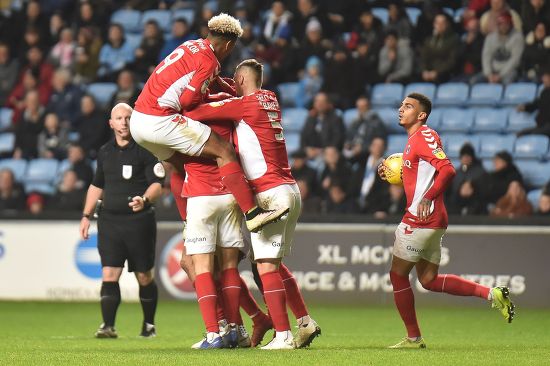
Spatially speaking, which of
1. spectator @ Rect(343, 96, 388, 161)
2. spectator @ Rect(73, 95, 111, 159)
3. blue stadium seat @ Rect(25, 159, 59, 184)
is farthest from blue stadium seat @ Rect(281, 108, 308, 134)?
blue stadium seat @ Rect(25, 159, 59, 184)

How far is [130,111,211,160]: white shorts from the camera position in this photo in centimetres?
873

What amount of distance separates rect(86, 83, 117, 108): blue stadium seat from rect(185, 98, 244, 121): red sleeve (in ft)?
41.2

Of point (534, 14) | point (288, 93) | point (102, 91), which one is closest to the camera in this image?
point (534, 14)

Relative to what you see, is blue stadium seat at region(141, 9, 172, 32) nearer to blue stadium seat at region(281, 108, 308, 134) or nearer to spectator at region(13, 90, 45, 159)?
spectator at region(13, 90, 45, 159)

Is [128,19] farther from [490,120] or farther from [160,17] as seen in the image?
[490,120]

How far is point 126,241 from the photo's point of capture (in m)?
11.2

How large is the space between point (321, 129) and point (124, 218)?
7.55 m

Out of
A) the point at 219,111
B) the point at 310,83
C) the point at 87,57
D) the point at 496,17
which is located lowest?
the point at 219,111

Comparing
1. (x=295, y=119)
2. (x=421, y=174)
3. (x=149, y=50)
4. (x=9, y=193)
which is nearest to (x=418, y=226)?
(x=421, y=174)

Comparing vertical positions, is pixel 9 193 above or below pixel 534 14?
below

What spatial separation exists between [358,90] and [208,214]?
34.9 feet

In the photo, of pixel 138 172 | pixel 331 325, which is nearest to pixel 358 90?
pixel 331 325

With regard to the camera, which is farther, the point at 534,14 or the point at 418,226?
the point at 534,14

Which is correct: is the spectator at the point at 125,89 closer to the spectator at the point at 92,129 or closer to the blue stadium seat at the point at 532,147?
the spectator at the point at 92,129
